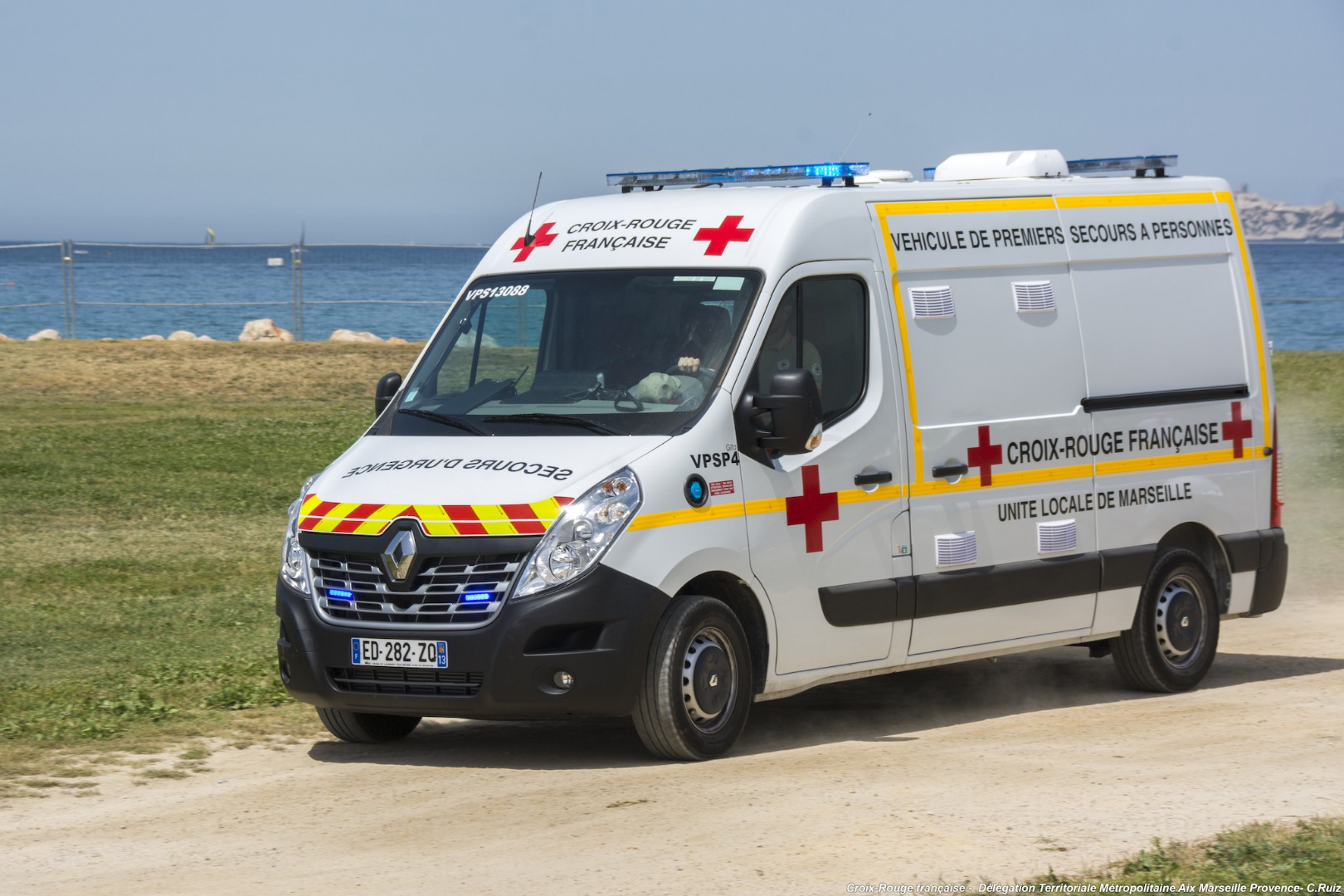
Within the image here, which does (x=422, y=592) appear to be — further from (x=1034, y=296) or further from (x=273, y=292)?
(x=273, y=292)

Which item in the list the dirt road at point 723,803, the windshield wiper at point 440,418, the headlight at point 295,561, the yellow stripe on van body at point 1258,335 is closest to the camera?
the dirt road at point 723,803

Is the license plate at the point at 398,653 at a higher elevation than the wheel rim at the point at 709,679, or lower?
higher

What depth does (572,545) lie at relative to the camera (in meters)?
7.87

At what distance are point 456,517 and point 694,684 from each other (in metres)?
1.26

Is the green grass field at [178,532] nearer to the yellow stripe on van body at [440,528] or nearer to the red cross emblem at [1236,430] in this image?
the yellow stripe on van body at [440,528]

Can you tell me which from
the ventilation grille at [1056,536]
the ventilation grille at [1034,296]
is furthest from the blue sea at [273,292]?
the ventilation grille at [1056,536]

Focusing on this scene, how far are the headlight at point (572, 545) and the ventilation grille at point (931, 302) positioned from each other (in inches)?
86.0

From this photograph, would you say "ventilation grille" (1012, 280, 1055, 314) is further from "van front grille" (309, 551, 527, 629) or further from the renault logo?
the renault logo

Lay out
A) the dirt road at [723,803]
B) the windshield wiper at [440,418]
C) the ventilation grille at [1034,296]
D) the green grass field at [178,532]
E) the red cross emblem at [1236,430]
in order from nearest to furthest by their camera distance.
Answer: the dirt road at [723,803]
the windshield wiper at [440,418]
the green grass field at [178,532]
the ventilation grille at [1034,296]
the red cross emblem at [1236,430]

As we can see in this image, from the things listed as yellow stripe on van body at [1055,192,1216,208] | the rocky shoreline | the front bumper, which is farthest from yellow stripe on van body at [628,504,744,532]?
the rocky shoreline

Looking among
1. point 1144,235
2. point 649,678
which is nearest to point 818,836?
point 649,678

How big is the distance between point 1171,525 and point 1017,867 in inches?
171

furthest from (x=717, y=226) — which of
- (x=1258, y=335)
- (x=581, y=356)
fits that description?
(x=1258, y=335)

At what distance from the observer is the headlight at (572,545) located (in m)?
7.86
